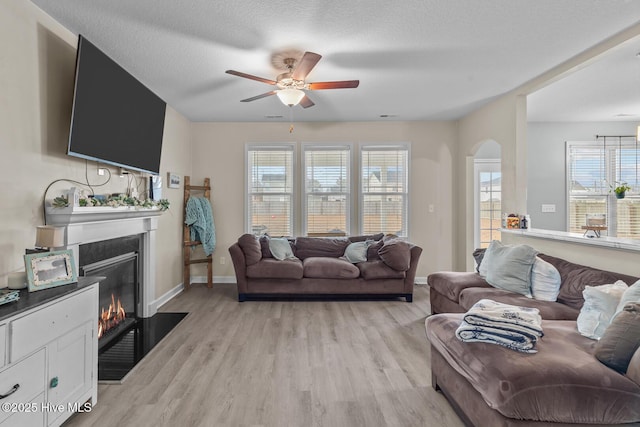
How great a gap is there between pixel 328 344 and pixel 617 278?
7.77 ft

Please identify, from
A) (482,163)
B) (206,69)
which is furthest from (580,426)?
(482,163)

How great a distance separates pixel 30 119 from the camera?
2303 millimetres

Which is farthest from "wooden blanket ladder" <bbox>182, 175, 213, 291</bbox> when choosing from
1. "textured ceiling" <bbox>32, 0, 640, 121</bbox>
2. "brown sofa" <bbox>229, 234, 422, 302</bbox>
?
"textured ceiling" <bbox>32, 0, 640, 121</bbox>

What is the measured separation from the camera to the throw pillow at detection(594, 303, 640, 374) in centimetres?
166

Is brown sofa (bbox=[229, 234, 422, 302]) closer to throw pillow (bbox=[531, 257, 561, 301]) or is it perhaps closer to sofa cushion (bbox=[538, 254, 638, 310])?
throw pillow (bbox=[531, 257, 561, 301])

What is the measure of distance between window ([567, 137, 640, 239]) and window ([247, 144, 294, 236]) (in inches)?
183

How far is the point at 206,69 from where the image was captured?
3447 mm

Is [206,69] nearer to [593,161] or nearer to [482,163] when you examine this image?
[482,163]

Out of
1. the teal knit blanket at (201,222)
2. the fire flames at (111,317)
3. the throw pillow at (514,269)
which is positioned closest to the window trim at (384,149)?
the throw pillow at (514,269)

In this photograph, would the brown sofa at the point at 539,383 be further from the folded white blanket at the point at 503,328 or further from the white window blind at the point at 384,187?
the white window blind at the point at 384,187

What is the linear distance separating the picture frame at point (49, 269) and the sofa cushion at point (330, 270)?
284cm

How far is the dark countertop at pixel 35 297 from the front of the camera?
1.58m

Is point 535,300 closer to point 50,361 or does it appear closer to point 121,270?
point 50,361

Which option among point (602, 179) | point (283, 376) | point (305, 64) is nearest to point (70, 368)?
point (283, 376)
